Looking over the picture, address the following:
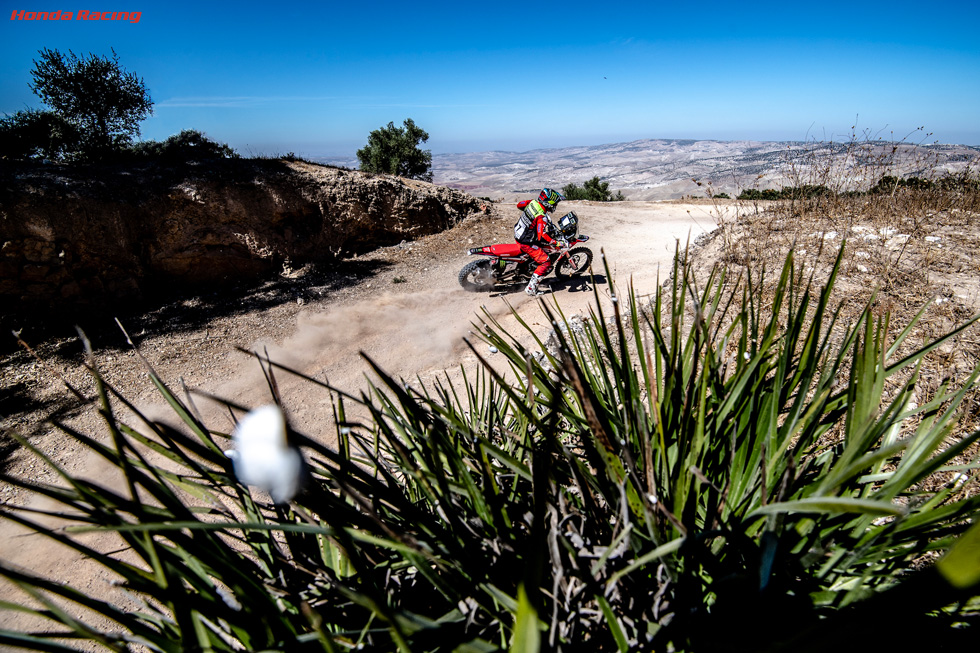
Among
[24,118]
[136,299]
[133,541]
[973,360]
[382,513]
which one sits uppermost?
[24,118]

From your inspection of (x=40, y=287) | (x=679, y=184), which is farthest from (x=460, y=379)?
(x=679, y=184)

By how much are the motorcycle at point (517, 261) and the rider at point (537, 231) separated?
3.5 inches

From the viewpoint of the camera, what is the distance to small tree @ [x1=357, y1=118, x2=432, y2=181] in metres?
23.1

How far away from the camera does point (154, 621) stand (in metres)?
1.06

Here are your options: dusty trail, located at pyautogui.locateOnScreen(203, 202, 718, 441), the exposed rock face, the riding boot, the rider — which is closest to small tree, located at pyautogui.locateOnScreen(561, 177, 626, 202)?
dusty trail, located at pyautogui.locateOnScreen(203, 202, 718, 441)

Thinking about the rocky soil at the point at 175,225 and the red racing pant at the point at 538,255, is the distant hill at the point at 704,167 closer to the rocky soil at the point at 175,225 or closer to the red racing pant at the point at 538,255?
the red racing pant at the point at 538,255

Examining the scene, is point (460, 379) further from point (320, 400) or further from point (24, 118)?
point (24, 118)

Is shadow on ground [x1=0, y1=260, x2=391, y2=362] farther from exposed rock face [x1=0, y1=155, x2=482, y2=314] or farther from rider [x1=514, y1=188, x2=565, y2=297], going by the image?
rider [x1=514, y1=188, x2=565, y2=297]

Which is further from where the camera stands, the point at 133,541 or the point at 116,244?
the point at 116,244

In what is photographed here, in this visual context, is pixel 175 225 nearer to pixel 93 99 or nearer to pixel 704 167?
pixel 93 99

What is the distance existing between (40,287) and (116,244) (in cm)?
123

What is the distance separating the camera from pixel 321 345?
258 inches

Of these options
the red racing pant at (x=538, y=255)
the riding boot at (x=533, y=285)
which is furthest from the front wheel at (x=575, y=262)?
the riding boot at (x=533, y=285)

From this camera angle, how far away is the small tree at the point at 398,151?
75.8 feet
